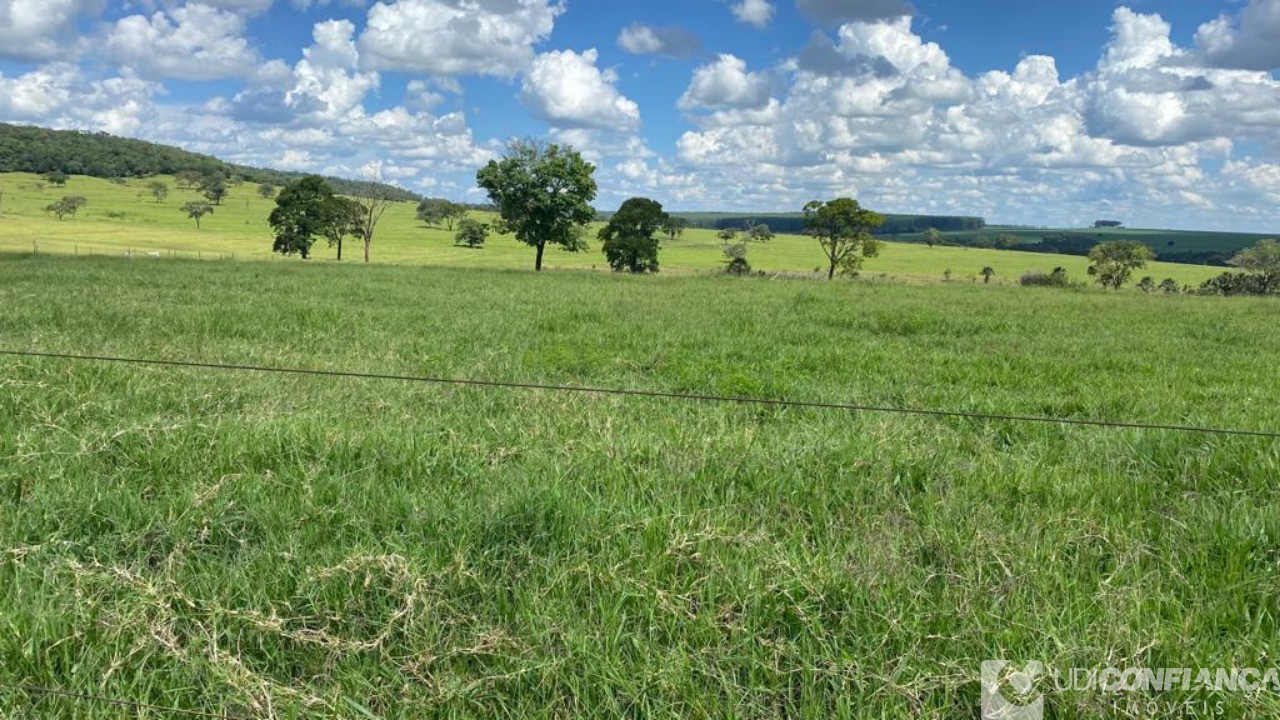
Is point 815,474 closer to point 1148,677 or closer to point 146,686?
point 1148,677

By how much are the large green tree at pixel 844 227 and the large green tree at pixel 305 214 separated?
5035 cm

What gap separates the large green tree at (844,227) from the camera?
230 ft

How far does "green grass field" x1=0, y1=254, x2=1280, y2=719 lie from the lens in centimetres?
279

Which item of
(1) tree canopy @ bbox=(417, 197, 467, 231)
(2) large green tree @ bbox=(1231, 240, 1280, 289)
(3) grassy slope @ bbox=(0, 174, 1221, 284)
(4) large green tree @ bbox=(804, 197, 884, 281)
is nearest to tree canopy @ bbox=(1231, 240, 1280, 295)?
(2) large green tree @ bbox=(1231, 240, 1280, 289)

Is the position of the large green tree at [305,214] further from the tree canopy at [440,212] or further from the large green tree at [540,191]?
the tree canopy at [440,212]

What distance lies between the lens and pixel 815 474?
4.86 meters

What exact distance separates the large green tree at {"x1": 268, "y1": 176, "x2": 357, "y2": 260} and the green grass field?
75.3 m

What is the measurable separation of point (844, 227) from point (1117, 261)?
149 feet

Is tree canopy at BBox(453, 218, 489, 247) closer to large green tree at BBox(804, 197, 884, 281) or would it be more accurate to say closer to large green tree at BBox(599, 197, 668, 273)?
large green tree at BBox(599, 197, 668, 273)

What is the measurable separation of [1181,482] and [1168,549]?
156 cm

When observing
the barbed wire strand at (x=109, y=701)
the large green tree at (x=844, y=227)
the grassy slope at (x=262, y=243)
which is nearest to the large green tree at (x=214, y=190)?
the grassy slope at (x=262, y=243)

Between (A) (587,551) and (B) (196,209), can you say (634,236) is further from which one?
(B) (196,209)

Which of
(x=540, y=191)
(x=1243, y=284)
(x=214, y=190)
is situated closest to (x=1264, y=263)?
(x=1243, y=284)

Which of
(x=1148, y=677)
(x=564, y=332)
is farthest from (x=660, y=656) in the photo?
(x=564, y=332)
